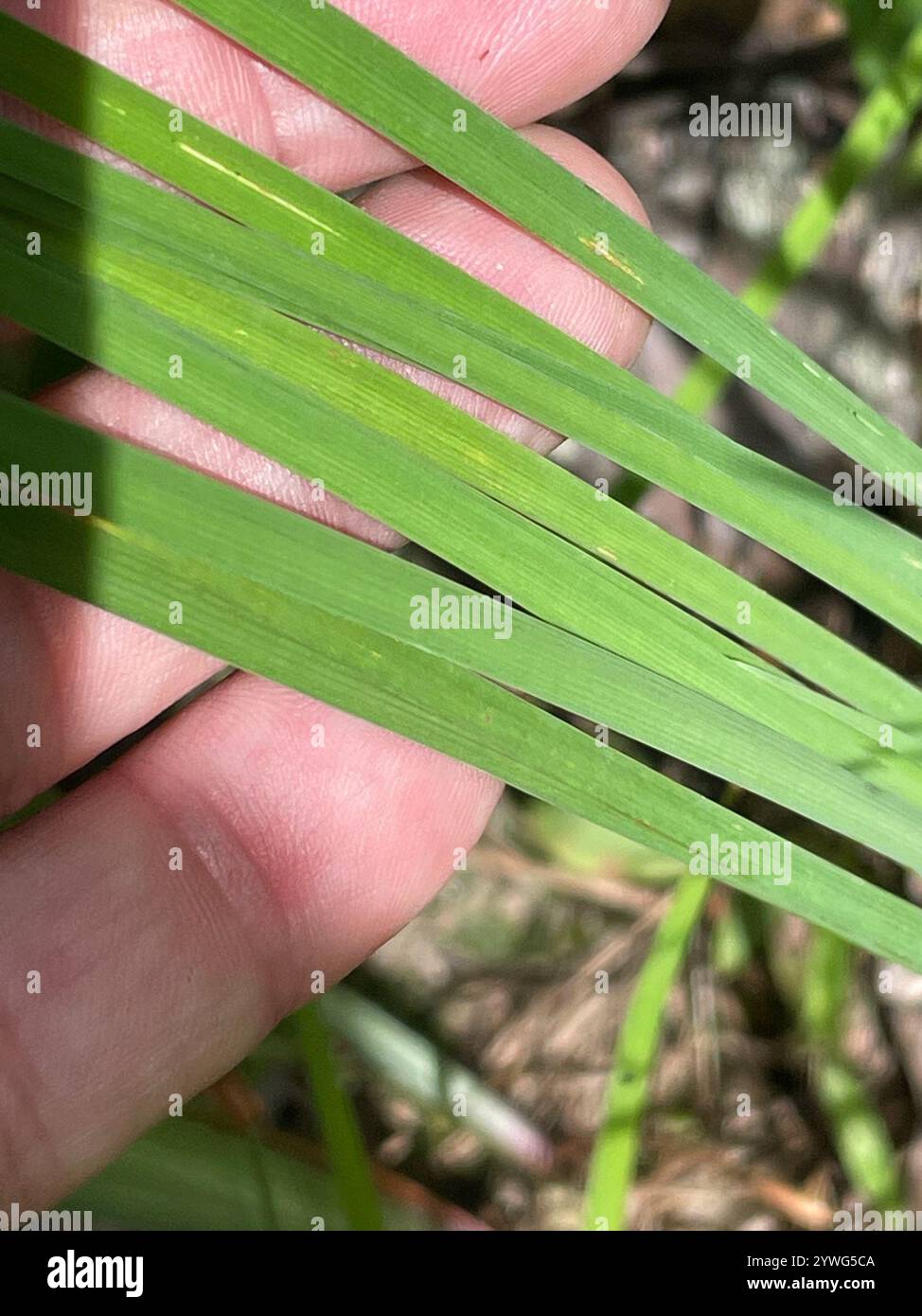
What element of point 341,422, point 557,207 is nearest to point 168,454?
point 341,422

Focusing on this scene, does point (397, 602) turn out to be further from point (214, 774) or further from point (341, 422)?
point (214, 774)

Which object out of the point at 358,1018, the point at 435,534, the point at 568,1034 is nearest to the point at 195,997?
the point at 358,1018

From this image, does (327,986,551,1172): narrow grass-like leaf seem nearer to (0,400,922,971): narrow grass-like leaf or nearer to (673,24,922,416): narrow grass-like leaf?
(0,400,922,971): narrow grass-like leaf

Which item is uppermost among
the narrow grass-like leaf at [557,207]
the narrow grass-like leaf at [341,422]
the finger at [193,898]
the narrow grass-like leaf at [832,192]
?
the narrow grass-like leaf at [832,192]

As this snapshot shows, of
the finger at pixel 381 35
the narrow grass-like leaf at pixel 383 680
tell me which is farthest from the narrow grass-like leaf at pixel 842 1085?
the finger at pixel 381 35

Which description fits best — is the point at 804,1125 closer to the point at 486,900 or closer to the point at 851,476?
the point at 486,900

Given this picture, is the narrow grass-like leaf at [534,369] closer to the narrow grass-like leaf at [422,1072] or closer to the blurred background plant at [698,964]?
the blurred background plant at [698,964]

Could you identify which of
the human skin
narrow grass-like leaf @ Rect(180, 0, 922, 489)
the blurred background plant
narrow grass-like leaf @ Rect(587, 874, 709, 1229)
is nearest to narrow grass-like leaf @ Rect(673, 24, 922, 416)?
the blurred background plant

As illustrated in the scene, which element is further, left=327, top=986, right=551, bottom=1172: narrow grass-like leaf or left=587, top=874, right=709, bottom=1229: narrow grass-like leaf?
left=327, top=986, right=551, bottom=1172: narrow grass-like leaf

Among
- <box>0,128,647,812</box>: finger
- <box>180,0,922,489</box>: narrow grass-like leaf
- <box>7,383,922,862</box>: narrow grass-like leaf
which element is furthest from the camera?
<box>0,128,647,812</box>: finger
